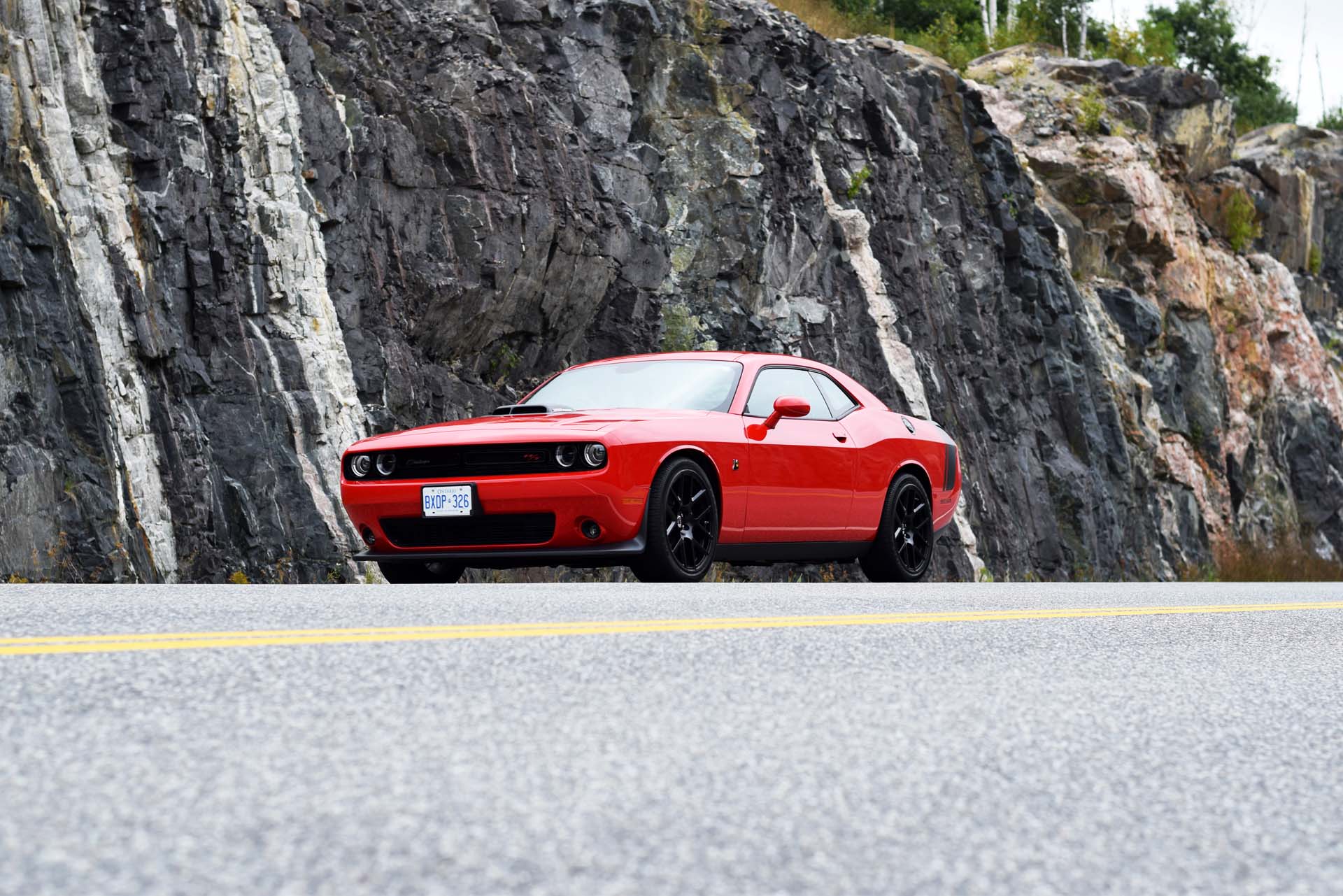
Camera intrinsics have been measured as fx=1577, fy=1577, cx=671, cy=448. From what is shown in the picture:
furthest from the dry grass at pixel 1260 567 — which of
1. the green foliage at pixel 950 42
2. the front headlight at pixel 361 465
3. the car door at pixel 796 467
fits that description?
the front headlight at pixel 361 465

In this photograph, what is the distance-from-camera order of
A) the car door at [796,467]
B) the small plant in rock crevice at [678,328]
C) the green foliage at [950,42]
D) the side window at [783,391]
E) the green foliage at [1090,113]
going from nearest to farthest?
the car door at [796,467]
the side window at [783,391]
the small plant in rock crevice at [678,328]
the green foliage at [1090,113]
the green foliage at [950,42]

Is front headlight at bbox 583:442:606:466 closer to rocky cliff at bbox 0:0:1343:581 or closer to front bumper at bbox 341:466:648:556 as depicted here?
front bumper at bbox 341:466:648:556

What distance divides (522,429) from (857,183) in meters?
14.3

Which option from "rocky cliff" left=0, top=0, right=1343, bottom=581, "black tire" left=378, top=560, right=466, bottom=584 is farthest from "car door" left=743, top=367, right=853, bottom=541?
"rocky cliff" left=0, top=0, right=1343, bottom=581

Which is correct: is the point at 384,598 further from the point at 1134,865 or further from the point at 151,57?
the point at 151,57

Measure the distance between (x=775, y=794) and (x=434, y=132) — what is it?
557 inches

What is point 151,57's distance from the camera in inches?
536

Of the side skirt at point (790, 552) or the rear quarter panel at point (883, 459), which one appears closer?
the side skirt at point (790, 552)

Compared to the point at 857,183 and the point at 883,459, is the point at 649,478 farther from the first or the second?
the point at 857,183

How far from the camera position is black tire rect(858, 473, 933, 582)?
428 inches

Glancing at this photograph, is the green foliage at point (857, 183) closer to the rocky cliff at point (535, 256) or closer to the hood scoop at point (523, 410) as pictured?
the rocky cliff at point (535, 256)

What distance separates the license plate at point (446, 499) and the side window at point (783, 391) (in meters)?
2.04

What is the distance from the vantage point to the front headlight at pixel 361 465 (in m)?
9.22

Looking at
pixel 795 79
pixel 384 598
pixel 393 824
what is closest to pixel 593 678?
pixel 393 824
